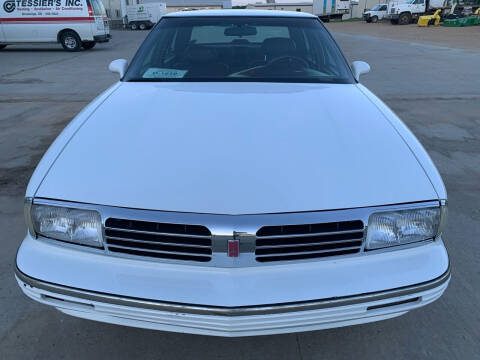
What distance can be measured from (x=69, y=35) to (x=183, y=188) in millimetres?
17367

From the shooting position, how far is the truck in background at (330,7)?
5053cm

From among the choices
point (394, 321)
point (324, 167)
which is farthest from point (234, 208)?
point (394, 321)

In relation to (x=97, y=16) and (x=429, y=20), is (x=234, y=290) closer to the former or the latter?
(x=97, y=16)

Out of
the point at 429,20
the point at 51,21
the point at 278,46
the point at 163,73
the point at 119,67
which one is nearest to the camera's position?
the point at 163,73

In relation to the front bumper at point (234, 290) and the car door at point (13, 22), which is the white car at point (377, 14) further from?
the front bumper at point (234, 290)

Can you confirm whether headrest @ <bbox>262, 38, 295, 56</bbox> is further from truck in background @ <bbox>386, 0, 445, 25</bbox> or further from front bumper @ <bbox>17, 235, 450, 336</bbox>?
truck in background @ <bbox>386, 0, 445, 25</bbox>

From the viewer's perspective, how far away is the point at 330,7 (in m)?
50.9

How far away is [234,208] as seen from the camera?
4.83ft

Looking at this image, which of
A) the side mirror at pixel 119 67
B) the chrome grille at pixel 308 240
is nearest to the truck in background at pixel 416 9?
the side mirror at pixel 119 67

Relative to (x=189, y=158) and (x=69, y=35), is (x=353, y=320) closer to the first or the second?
Result: (x=189, y=158)

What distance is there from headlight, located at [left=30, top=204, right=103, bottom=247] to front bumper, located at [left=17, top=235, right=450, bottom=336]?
60mm

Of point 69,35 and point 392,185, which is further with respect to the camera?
point 69,35

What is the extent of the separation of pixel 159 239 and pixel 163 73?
1655 millimetres

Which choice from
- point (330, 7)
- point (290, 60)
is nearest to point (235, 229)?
point (290, 60)
